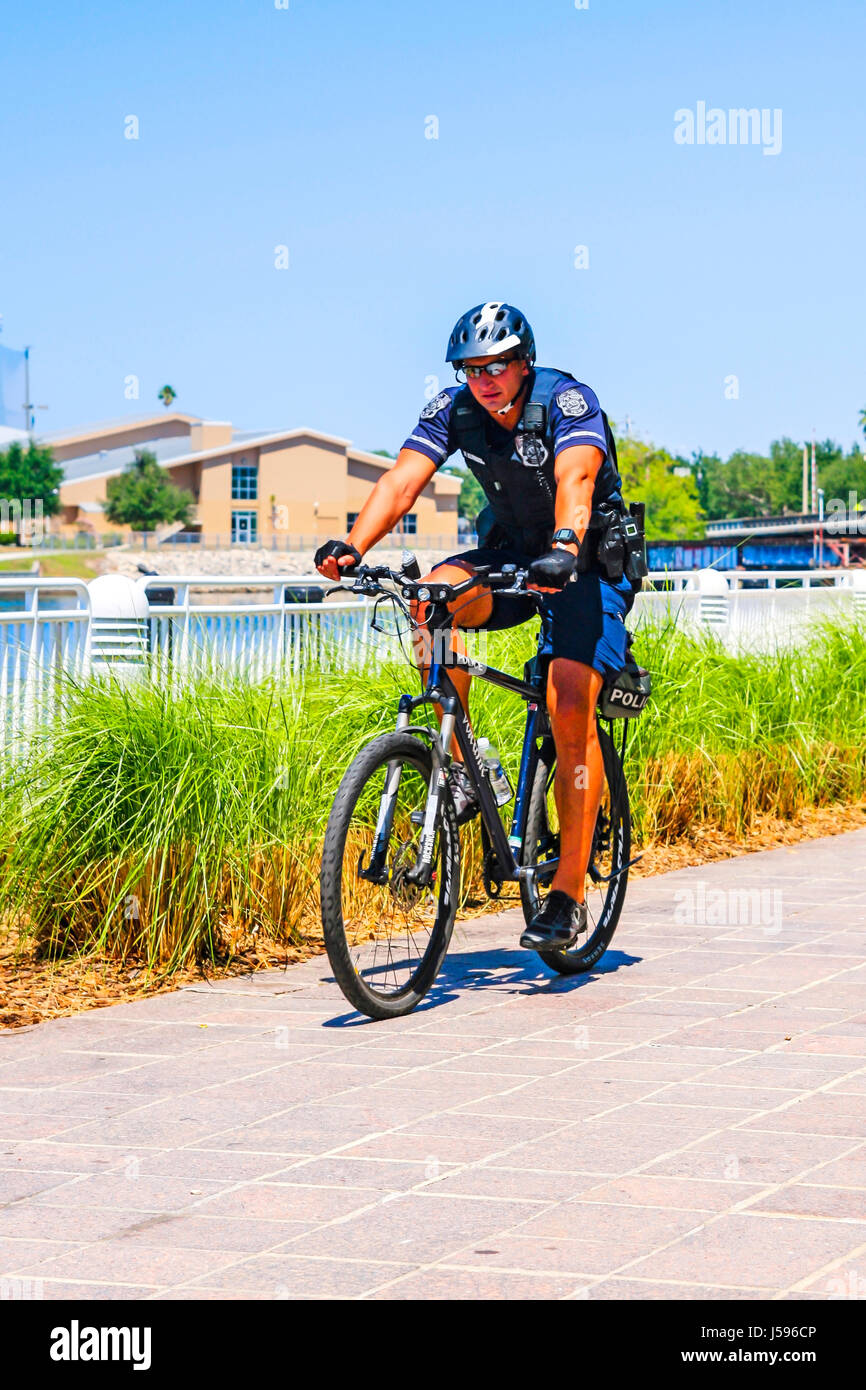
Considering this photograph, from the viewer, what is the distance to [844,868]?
8.90m

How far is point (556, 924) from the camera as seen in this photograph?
20.0ft

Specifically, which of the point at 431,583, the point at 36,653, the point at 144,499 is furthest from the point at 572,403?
the point at 144,499

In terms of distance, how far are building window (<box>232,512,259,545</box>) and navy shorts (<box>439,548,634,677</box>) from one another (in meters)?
113

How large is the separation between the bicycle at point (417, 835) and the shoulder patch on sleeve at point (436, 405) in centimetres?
57

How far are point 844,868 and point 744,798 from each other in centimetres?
136

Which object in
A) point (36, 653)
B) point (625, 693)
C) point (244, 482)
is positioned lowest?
point (625, 693)

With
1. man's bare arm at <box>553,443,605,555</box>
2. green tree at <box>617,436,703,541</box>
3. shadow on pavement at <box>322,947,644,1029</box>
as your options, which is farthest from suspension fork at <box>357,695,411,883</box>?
green tree at <box>617,436,703,541</box>

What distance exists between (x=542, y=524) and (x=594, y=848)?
124cm

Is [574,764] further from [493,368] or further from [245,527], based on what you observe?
[245,527]

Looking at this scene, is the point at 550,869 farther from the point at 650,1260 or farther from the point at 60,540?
the point at 60,540

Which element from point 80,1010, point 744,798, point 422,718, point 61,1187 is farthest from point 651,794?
point 61,1187

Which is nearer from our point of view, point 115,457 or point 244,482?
point 244,482

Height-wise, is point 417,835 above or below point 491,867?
above

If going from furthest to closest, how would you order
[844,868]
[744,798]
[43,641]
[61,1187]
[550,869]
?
1. [744,798]
2. [844,868]
3. [43,641]
4. [550,869]
5. [61,1187]
